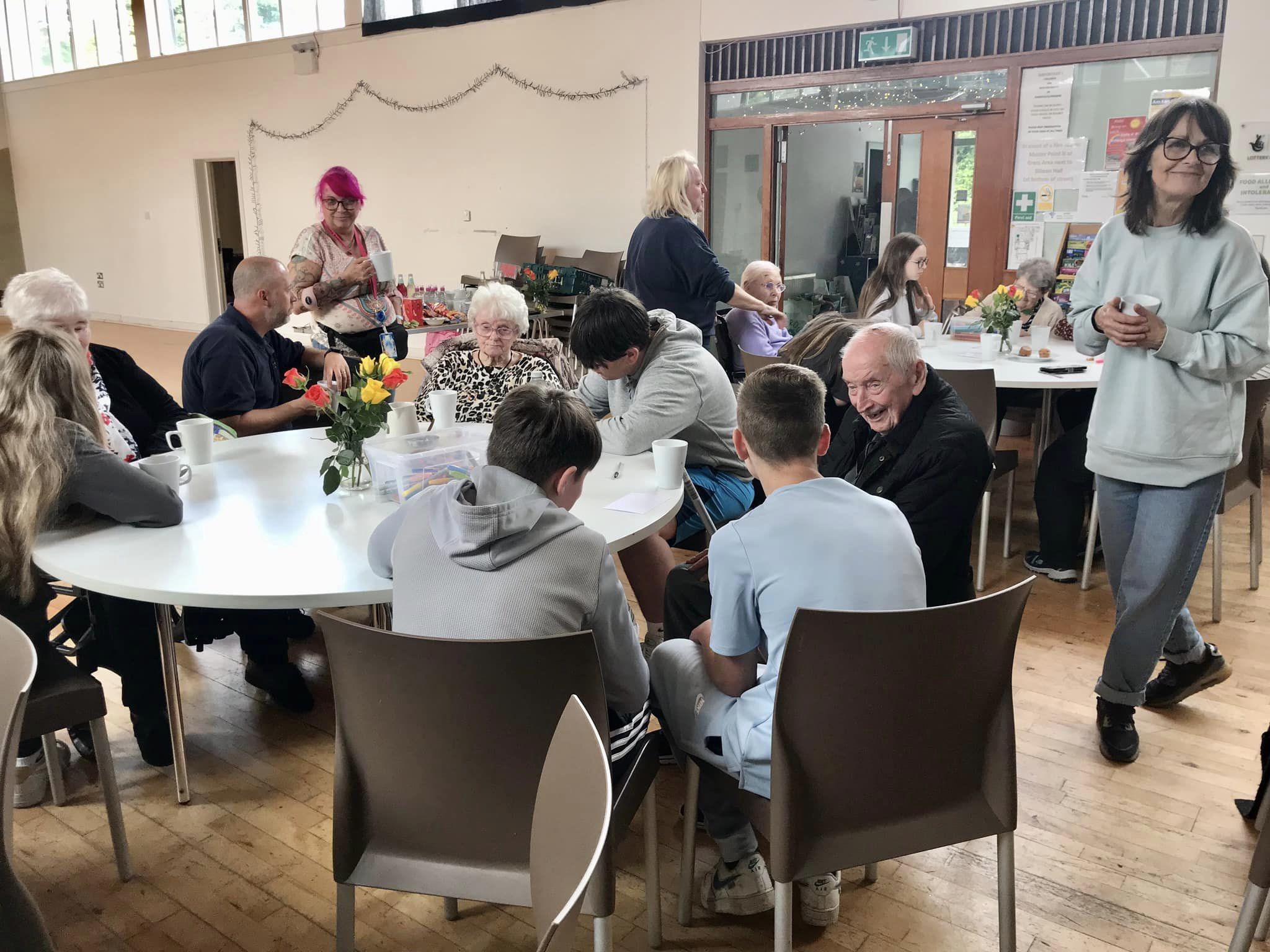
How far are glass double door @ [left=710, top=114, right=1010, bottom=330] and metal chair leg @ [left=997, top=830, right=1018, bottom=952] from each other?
556cm

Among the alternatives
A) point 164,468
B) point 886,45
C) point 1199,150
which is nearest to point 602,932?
point 164,468

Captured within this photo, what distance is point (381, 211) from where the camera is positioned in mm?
10039

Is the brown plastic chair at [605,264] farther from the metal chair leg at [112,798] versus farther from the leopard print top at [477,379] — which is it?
the metal chair leg at [112,798]

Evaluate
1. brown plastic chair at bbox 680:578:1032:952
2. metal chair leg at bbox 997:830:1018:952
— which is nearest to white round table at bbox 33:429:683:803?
brown plastic chair at bbox 680:578:1032:952

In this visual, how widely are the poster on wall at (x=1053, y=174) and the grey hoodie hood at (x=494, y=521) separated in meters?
5.70

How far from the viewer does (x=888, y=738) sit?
4.72ft

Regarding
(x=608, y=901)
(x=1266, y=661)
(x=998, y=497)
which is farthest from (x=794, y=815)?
(x=998, y=497)

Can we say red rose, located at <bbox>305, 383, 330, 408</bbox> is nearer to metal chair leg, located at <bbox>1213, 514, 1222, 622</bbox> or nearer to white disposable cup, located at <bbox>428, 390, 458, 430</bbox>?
white disposable cup, located at <bbox>428, 390, 458, 430</bbox>

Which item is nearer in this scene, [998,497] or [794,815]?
[794,815]

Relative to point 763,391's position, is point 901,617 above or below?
below

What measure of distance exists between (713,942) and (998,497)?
3411mm

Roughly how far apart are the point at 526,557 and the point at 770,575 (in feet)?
1.27

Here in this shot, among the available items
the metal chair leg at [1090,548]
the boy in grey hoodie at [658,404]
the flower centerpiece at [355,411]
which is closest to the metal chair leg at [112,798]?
the flower centerpiece at [355,411]

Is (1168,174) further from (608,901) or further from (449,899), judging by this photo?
(449,899)
